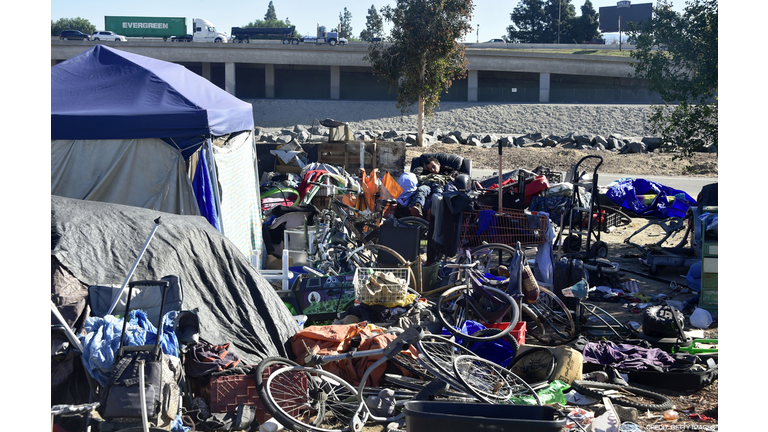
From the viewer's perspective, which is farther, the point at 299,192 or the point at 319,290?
the point at 299,192

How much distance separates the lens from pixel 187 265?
5.12 m

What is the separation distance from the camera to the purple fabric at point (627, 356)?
5.32 m

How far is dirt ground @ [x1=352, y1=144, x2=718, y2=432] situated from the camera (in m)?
4.61

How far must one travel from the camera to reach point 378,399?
14.9 feet

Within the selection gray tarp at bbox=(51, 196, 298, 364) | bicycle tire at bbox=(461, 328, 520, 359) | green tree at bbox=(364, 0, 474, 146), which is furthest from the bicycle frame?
green tree at bbox=(364, 0, 474, 146)

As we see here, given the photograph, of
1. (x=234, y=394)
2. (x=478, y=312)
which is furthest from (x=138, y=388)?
(x=478, y=312)

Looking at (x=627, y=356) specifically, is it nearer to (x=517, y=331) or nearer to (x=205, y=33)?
(x=517, y=331)

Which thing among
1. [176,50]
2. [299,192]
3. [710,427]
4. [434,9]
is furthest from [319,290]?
[176,50]

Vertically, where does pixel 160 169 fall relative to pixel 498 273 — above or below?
above

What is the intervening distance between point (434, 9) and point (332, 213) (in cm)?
1550

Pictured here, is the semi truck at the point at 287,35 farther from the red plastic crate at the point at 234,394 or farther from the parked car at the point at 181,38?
the red plastic crate at the point at 234,394

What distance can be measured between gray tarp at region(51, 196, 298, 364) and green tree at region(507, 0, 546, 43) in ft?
236

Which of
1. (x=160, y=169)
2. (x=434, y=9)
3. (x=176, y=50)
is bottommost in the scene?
(x=160, y=169)

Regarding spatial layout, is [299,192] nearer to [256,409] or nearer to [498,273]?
[498,273]
